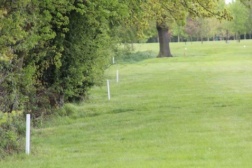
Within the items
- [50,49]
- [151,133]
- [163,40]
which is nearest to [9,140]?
[151,133]

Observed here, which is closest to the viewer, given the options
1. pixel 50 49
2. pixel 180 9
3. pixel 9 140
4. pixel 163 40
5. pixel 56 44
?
pixel 9 140

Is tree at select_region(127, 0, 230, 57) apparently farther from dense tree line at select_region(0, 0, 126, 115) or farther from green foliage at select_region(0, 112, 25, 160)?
green foliage at select_region(0, 112, 25, 160)

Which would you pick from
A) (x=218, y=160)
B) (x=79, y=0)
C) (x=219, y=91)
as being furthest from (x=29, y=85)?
(x=219, y=91)

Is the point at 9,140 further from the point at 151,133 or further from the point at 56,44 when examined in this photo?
the point at 56,44

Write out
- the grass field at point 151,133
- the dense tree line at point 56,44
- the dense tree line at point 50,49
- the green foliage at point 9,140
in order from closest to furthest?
the grass field at point 151,133
the green foliage at point 9,140
the dense tree line at point 56,44
the dense tree line at point 50,49

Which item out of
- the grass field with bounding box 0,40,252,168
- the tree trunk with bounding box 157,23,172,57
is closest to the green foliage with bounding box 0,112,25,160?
the grass field with bounding box 0,40,252,168

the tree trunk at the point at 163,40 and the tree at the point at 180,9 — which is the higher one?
the tree at the point at 180,9

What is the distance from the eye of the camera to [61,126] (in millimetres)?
17578

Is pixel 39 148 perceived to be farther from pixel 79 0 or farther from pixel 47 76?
pixel 47 76

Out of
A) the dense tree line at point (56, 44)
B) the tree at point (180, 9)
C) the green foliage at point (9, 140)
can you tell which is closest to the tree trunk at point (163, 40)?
the dense tree line at point (56, 44)

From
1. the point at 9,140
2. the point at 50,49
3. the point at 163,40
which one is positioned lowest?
the point at 9,140

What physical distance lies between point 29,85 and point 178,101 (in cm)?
779

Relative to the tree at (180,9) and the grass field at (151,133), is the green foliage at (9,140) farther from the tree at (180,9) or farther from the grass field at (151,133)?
the tree at (180,9)

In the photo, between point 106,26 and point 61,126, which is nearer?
point 61,126
